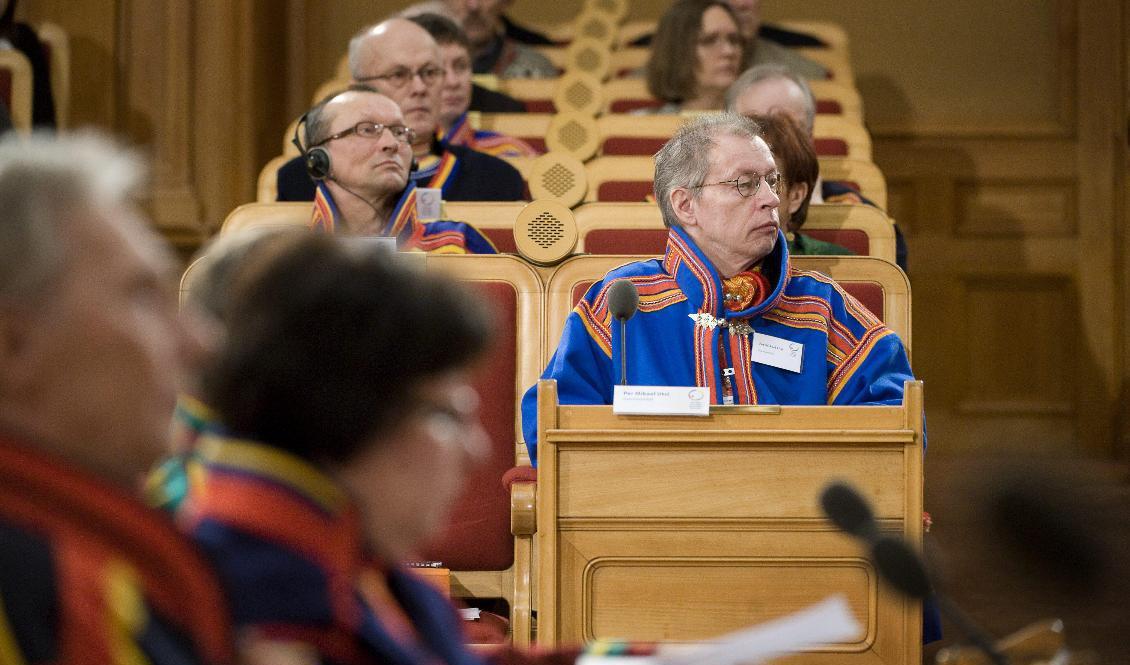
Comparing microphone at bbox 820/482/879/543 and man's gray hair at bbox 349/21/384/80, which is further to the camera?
man's gray hair at bbox 349/21/384/80

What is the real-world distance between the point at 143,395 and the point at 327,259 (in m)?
0.13

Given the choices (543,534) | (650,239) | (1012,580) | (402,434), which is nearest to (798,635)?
(1012,580)

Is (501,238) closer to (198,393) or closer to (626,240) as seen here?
(626,240)

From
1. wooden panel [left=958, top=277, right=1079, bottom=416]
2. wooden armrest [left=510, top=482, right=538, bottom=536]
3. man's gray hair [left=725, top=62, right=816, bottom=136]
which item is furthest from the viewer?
wooden panel [left=958, top=277, right=1079, bottom=416]

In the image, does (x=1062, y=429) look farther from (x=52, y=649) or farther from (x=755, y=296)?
(x=52, y=649)

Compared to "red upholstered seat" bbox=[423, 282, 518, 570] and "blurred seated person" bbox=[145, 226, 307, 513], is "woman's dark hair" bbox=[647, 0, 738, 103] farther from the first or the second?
"blurred seated person" bbox=[145, 226, 307, 513]

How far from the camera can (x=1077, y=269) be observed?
5102 mm

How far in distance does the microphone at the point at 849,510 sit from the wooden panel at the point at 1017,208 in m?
4.38

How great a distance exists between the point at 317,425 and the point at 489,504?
61.6 inches

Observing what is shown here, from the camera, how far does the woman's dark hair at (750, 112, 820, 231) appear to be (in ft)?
→ 9.53

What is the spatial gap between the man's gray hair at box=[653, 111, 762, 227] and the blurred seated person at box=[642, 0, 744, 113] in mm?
1716

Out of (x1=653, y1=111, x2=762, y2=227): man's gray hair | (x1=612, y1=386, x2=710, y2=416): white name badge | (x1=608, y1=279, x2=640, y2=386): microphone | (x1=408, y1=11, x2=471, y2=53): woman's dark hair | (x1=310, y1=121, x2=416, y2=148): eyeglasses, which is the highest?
(x1=408, y1=11, x2=471, y2=53): woman's dark hair

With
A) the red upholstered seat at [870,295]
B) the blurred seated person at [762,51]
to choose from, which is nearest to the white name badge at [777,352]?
the red upholstered seat at [870,295]

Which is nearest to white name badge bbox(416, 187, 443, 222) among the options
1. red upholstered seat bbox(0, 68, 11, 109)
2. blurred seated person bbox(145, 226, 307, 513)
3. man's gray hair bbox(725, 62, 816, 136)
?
man's gray hair bbox(725, 62, 816, 136)
